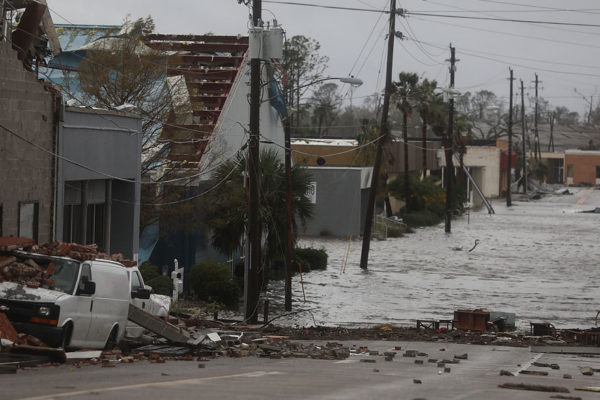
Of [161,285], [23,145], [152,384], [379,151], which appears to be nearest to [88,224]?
[161,285]

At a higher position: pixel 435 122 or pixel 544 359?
pixel 435 122

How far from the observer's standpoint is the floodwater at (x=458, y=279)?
108ft

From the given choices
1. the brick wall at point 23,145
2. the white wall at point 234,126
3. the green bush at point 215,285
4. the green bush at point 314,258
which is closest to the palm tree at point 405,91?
the white wall at point 234,126

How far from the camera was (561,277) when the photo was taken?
146 ft

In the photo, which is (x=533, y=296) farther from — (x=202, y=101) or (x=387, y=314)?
(x=202, y=101)

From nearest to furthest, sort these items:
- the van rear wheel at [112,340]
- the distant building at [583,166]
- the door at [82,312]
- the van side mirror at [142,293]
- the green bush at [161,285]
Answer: the door at [82,312] → the van rear wheel at [112,340] → the van side mirror at [142,293] → the green bush at [161,285] → the distant building at [583,166]

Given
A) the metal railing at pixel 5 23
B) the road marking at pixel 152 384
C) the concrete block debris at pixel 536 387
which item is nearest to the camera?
the road marking at pixel 152 384

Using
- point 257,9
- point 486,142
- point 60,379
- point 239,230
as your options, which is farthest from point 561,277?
point 486,142

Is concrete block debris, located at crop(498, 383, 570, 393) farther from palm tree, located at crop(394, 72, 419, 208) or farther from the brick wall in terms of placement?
palm tree, located at crop(394, 72, 419, 208)

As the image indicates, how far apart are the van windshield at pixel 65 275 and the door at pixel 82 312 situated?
10 centimetres

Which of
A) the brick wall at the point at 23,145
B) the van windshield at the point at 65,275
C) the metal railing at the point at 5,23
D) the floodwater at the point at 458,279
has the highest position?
the metal railing at the point at 5,23

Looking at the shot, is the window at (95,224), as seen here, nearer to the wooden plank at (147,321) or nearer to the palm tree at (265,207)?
the palm tree at (265,207)

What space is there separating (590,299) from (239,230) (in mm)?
12548

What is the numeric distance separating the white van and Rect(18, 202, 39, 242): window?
480 cm
